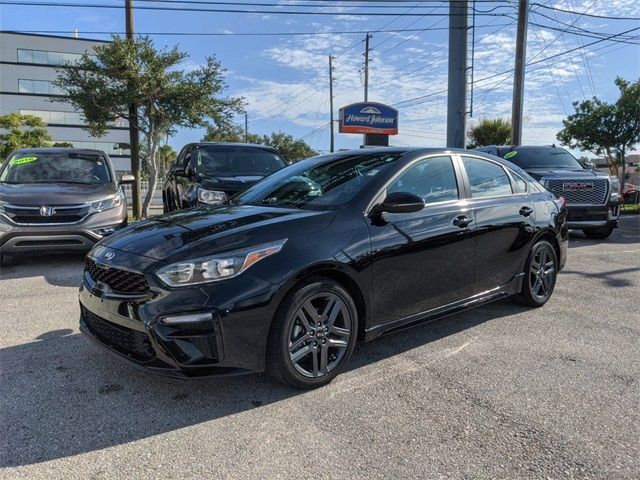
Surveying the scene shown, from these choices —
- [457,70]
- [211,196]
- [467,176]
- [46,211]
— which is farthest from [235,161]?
[457,70]

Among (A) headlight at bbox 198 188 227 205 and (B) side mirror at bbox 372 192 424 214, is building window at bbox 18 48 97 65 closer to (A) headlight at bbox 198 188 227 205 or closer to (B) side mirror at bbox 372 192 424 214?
(A) headlight at bbox 198 188 227 205

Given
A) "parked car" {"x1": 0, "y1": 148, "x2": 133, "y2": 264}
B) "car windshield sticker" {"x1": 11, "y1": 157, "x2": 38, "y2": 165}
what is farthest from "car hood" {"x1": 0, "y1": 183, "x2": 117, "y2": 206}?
"car windshield sticker" {"x1": 11, "y1": 157, "x2": 38, "y2": 165}

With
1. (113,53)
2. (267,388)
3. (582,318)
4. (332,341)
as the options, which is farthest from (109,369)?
(113,53)

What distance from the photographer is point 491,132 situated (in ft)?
88.8

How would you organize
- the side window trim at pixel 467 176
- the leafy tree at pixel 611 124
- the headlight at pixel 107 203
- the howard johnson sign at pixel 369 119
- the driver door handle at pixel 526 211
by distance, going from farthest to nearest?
1. the howard johnson sign at pixel 369 119
2. the leafy tree at pixel 611 124
3. the headlight at pixel 107 203
4. the driver door handle at pixel 526 211
5. the side window trim at pixel 467 176

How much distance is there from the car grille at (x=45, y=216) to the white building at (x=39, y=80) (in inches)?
2034

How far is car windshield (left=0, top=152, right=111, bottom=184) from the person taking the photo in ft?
25.5

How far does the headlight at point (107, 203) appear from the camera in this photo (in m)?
7.06

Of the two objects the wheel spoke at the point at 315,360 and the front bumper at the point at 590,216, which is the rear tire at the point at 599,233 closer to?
the front bumper at the point at 590,216

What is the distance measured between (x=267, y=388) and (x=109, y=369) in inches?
45.9

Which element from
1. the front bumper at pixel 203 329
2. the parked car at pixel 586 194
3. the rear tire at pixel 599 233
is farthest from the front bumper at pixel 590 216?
the front bumper at pixel 203 329

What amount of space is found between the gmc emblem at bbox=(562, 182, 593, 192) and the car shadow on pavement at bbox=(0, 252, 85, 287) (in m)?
8.37

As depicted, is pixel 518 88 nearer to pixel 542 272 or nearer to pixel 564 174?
pixel 564 174

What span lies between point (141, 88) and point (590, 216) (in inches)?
426
